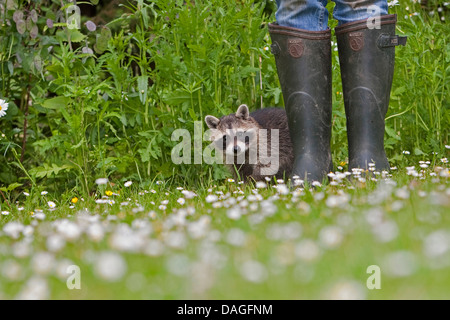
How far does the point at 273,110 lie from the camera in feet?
13.8

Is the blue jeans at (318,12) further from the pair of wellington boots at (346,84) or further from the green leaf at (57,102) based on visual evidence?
the green leaf at (57,102)

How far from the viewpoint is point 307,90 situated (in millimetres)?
3254

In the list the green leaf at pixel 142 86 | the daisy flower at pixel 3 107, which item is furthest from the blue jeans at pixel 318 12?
the daisy flower at pixel 3 107

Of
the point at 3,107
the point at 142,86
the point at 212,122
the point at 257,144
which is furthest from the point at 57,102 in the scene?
the point at 257,144

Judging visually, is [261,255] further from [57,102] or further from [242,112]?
[57,102]

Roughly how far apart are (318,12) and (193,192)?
1.25 metres

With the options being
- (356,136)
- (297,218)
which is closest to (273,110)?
(356,136)

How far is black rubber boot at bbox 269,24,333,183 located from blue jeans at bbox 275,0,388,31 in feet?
0.15

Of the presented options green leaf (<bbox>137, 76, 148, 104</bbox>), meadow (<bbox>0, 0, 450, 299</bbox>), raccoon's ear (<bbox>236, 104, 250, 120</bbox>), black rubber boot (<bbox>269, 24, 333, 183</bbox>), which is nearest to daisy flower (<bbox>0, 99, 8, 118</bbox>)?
meadow (<bbox>0, 0, 450, 299</bbox>)

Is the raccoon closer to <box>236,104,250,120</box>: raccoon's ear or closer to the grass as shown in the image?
<box>236,104,250,120</box>: raccoon's ear

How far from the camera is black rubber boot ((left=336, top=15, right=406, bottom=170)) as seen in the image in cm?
321
